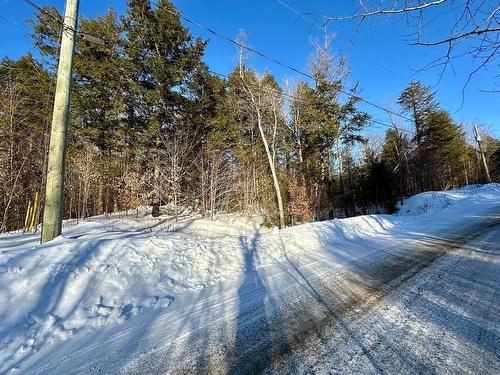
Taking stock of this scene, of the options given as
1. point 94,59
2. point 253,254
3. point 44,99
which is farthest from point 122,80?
point 253,254

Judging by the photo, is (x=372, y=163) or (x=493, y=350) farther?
(x=372, y=163)

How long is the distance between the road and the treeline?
33.4 ft

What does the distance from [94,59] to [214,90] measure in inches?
283

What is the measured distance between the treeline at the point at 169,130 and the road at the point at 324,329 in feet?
33.4

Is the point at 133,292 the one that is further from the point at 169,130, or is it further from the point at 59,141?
the point at 169,130

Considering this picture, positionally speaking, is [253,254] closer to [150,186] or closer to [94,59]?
[150,186]

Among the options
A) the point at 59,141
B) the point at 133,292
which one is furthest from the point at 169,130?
the point at 133,292

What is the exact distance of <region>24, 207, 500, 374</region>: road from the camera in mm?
2100

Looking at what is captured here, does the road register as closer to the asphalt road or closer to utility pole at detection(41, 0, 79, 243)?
the asphalt road

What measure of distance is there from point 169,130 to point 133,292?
1336 centimetres

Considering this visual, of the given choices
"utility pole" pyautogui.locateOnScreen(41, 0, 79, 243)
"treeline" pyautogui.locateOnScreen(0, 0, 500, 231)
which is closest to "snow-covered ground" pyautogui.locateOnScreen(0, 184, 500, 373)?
"utility pole" pyautogui.locateOnScreen(41, 0, 79, 243)

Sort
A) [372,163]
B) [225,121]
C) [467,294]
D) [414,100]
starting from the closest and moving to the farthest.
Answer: [467,294], [225,121], [372,163], [414,100]

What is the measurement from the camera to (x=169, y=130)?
15758 millimetres

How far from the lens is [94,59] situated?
1513 centimetres
